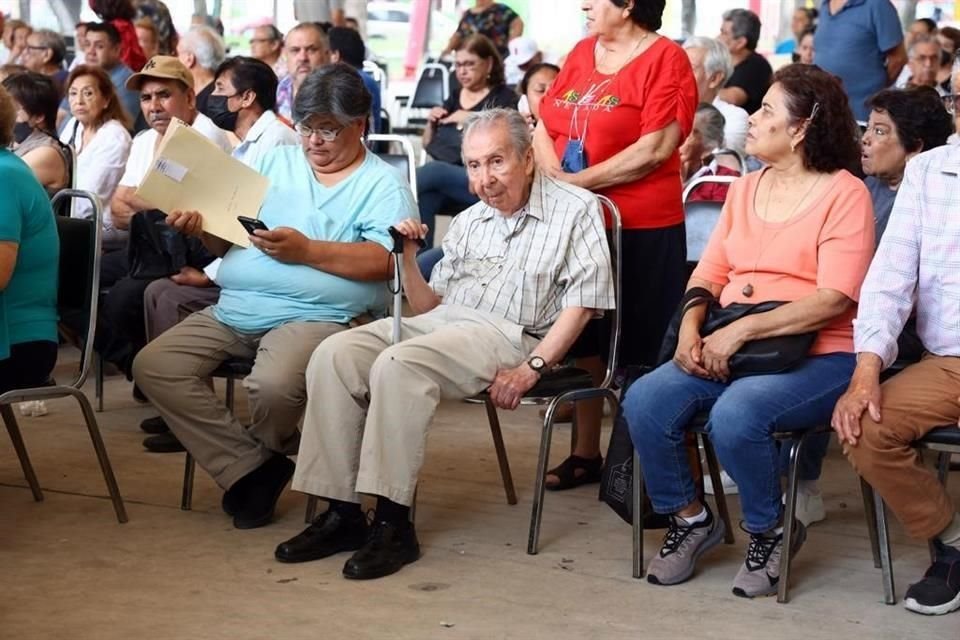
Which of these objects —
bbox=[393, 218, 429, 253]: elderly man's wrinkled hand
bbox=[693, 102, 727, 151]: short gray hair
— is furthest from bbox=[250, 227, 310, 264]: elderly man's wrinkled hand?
bbox=[693, 102, 727, 151]: short gray hair

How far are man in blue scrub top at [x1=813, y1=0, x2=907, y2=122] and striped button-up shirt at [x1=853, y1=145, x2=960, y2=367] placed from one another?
4018 millimetres

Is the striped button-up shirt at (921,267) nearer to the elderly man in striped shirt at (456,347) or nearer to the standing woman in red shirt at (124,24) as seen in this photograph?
the elderly man in striped shirt at (456,347)

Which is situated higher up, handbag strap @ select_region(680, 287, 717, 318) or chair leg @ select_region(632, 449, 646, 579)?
handbag strap @ select_region(680, 287, 717, 318)

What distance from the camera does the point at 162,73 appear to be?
5.30 metres

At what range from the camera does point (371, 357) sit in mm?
3756

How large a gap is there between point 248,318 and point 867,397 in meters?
1.70

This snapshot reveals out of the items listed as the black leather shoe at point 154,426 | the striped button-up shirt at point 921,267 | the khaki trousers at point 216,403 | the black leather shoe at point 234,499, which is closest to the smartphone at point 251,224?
the khaki trousers at point 216,403

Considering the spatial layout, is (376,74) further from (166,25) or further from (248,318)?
(248,318)

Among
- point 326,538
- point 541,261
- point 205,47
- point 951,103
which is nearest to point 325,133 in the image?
point 541,261

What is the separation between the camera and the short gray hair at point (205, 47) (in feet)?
22.9

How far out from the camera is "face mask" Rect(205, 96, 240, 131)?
546cm

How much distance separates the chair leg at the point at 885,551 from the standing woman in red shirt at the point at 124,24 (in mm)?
5183

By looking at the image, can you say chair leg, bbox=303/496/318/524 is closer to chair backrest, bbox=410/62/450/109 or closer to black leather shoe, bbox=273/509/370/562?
black leather shoe, bbox=273/509/370/562

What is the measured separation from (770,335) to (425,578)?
101cm
